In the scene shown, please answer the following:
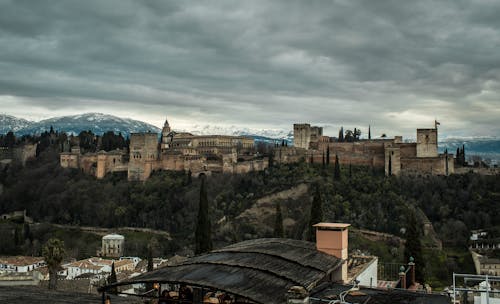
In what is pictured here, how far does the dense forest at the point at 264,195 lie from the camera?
50938 mm

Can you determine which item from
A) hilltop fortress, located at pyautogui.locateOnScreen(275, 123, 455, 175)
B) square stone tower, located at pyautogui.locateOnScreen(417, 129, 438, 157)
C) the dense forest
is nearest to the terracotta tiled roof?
the dense forest

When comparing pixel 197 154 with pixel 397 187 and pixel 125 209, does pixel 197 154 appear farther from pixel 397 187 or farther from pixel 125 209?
pixel 397 187

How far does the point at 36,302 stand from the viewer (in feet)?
43.1

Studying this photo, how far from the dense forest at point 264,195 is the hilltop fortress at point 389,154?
5.01 ft

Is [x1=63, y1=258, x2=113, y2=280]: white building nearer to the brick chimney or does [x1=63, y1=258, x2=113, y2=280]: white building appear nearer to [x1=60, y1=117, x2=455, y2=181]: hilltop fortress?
[x1=60, y1=117, x2=455, y2=181]: hilltop fortress

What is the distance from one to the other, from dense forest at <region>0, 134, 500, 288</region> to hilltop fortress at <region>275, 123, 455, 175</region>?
5.01 feet

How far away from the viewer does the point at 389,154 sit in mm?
60219

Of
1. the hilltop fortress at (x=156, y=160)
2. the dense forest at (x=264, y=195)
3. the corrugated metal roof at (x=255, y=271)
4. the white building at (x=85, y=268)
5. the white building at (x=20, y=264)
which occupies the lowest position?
the white building at (x=85, y=268)

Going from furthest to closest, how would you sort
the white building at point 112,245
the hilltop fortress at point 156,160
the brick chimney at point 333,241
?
the hilltop fortress at point 156,160
the white building at point 112,245
the brick chimney at point 333,241

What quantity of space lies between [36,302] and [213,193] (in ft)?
162

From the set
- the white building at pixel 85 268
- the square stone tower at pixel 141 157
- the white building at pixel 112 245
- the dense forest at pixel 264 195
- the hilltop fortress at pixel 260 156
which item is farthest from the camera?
the square stone tower at pixel 141 157

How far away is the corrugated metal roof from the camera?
433 inches

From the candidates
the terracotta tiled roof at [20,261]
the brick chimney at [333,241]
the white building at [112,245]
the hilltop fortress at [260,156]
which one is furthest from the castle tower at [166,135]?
the brick chimney at [333,241]

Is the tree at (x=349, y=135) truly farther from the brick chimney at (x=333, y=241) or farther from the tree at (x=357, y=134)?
the brick chimney at (x=333, y=241)
